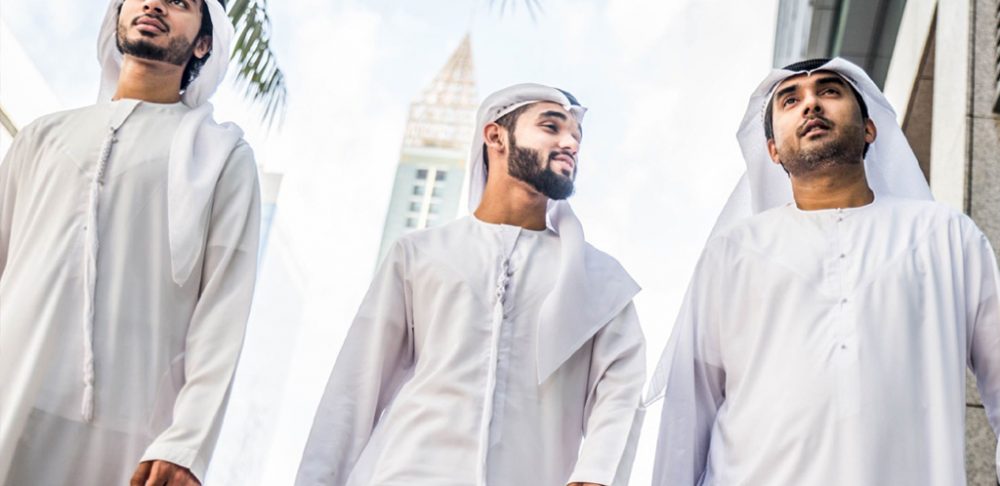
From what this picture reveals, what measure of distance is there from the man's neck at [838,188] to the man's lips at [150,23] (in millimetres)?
1822

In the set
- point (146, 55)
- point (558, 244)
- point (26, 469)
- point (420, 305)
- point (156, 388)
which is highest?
point (146, 55)

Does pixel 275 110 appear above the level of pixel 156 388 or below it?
above

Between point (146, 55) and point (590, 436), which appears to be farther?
point (146, 55)

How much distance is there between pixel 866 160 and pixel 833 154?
207mm

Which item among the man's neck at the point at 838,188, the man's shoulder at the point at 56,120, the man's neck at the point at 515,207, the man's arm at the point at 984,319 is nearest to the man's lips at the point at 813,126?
the man's neck at the point at 838,188

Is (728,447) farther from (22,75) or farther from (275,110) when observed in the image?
(22,75)

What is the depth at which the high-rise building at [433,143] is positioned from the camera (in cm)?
2809

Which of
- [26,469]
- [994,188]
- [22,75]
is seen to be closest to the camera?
[26,469]

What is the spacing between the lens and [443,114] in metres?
36.2

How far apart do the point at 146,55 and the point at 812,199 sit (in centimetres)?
188

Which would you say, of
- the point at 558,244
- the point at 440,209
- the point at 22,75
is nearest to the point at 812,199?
the point at 558,244

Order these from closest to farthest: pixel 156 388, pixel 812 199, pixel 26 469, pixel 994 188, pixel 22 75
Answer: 1. pixel 26 469
2. pixel 156 388
3. pixel 812 199
4. pixel 994 188
5. pixel 22 75

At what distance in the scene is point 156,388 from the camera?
10.4 ft

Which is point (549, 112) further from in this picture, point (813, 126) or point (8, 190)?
point (8, 190)
